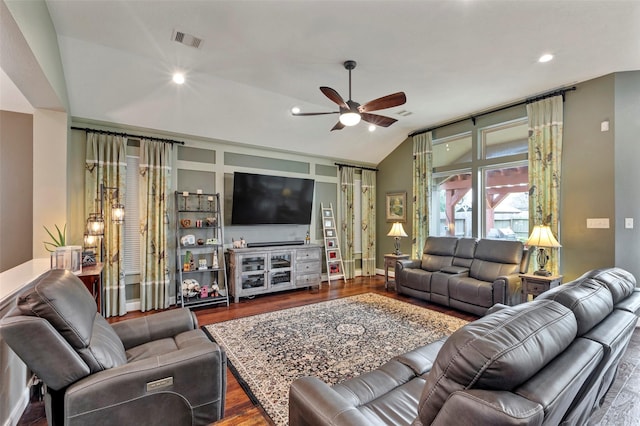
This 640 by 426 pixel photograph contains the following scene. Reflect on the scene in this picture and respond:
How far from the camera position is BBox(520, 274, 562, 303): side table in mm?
3527

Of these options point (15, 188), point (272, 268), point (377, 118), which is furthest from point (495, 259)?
point (15, 188)

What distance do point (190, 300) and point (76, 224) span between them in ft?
6.09

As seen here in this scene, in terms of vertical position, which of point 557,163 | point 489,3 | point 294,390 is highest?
point 489,3

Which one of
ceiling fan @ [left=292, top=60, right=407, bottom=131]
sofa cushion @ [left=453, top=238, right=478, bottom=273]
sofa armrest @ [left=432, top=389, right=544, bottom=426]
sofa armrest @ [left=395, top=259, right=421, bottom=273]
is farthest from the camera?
sofa armrest @ [left=395, top=259, right=421, bottom=273]

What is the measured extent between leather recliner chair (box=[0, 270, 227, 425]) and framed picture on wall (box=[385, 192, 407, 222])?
5333 millimetres

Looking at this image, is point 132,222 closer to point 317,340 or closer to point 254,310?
point 254,310

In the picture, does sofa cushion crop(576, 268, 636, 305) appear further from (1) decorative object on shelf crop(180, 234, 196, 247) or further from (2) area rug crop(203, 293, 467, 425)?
(1) decorative object on shelf crop(180, 234, 196, 247)

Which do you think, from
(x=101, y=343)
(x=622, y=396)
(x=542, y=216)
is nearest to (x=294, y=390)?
(x=101, y=343)

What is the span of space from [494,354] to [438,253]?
4.56m

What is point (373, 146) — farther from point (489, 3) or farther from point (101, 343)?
point (101, 343)

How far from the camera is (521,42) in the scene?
2.97 metres

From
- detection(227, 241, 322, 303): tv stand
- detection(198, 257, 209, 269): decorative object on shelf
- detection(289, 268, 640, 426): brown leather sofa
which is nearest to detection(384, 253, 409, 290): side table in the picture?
detection(227, 241, 322, 303): tv stand

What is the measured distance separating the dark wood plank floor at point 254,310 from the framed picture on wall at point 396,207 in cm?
142

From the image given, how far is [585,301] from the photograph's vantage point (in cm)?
125
